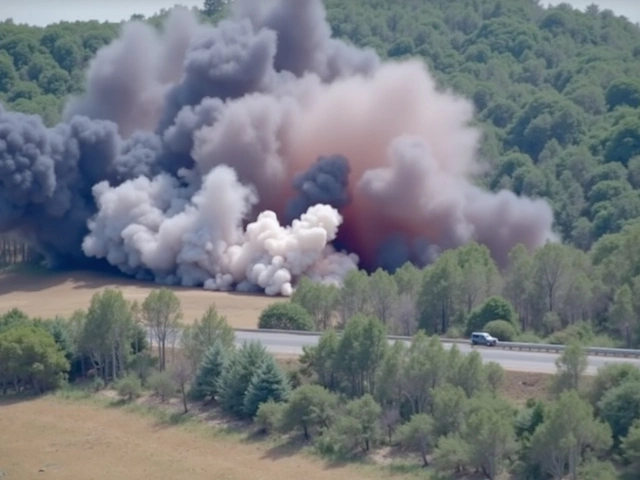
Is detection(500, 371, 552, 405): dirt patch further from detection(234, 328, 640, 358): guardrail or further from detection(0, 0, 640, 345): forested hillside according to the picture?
detection(0, 0, 640, 345): forested hillside

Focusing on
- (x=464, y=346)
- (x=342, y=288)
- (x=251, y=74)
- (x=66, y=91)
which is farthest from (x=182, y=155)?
(x=66, y=91)

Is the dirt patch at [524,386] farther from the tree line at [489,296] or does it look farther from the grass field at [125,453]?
the tree line at [489,296]

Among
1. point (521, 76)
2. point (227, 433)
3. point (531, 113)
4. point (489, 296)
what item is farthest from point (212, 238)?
point (521, 76)

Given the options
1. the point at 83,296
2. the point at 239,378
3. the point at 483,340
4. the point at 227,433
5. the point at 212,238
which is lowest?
the point at 227,433

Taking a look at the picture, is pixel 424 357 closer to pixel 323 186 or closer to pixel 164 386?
pixel 164 386

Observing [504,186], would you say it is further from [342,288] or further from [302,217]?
[342,288]

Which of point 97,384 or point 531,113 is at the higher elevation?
point 531,113

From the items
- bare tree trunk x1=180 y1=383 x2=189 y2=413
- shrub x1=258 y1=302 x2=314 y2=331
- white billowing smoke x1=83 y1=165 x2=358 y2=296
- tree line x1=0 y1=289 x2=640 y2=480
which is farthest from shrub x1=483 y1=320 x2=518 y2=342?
white billowing smoke x1=83 y1=165 x2=358 y2=296
